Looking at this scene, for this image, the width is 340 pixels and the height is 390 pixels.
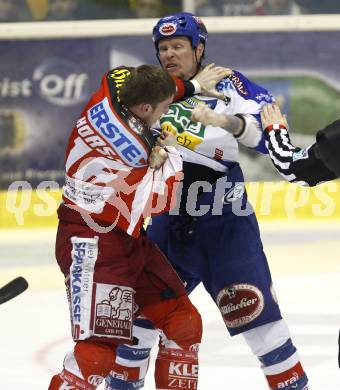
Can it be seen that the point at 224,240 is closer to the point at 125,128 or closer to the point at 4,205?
the point at 125,128

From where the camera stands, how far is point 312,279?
6.99m

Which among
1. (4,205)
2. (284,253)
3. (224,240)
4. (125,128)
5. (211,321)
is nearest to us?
(125,128)

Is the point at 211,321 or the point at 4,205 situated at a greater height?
the point at 211,321

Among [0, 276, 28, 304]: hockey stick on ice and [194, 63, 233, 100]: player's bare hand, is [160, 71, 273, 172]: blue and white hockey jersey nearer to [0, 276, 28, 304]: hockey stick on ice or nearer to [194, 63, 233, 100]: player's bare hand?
[194, 63, 233, 100]: player's bare hand

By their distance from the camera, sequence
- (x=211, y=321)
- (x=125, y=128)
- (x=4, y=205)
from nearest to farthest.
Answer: (x=125, y=128) < (x=211, y=321) < (x=4, y=205)

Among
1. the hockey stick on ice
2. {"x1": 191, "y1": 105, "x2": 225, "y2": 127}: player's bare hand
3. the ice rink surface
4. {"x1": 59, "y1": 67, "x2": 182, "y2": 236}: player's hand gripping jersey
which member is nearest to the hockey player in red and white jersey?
{"x1": 59, "y1": 67, "x2": 182, "y2": 236}: player's hand gripping jersey

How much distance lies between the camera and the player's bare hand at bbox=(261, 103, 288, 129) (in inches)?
163

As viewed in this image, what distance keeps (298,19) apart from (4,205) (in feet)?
8.60

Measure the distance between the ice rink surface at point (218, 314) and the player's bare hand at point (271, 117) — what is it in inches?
53.7

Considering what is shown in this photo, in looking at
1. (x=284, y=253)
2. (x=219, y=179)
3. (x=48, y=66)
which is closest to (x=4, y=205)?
(x=48, y=66)

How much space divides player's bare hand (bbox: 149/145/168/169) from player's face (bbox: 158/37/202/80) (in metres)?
0.63

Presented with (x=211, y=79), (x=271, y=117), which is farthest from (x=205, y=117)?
(x=211, y=79)

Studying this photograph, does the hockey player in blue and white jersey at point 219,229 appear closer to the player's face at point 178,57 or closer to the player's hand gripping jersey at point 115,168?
the player's face at point 178,57

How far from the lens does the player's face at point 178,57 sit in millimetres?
4609
